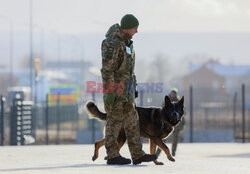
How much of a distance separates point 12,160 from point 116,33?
2.91 metres

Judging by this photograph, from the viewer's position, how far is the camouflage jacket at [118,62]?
1030 cm

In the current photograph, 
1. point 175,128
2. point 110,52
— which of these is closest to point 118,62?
point 110,52

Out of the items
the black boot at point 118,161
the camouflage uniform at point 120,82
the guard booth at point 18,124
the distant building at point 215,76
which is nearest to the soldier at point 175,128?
the camouflage uniform at point 120,82

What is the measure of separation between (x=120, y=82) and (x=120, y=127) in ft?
1.96

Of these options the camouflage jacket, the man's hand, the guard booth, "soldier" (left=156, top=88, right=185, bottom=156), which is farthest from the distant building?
the man's hand

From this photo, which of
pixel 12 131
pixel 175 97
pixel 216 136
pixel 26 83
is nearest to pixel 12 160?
pixel 175 97

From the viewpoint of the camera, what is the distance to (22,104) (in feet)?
81.0

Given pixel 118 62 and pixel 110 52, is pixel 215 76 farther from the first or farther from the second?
pixel 110 52

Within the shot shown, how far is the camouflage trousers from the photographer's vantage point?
1058 cm

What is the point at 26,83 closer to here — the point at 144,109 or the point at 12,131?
the point at 12,131

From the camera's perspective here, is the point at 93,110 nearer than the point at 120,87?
No

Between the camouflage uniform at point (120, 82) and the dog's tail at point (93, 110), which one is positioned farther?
the dog's tail at point (93, 110)

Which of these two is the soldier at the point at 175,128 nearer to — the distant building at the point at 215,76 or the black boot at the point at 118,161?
the black boot at the point at 118,161

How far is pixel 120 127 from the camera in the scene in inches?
420
